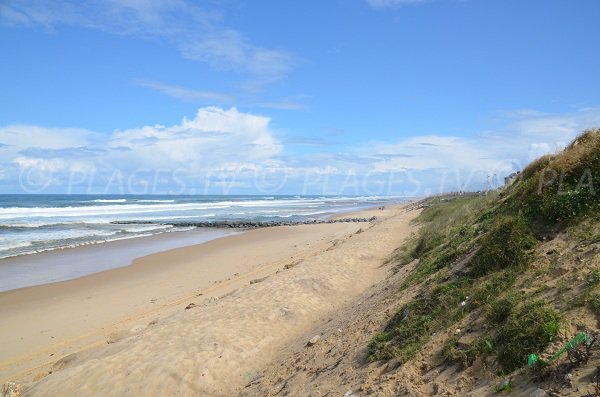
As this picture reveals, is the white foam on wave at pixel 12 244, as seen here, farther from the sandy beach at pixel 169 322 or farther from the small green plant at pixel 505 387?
the small green plant at pixel 505 387

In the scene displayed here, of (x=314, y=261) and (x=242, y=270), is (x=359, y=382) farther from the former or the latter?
(x=242, y=270)

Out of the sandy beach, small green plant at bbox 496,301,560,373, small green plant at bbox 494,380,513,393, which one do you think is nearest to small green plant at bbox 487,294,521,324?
small green plant at bbox 496,301,560,373

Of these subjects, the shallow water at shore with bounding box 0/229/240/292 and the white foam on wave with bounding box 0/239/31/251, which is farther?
the white foam on wave with bounding box 0/239/31/251

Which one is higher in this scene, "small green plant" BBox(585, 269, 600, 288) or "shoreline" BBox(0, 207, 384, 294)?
"small green plant" BBox(585, 269, 600, 288)

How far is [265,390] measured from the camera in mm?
5922

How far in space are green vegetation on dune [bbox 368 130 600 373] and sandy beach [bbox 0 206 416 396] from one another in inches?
103

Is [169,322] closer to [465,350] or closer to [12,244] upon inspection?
[465,350]

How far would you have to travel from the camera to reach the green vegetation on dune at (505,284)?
4121 millimetres

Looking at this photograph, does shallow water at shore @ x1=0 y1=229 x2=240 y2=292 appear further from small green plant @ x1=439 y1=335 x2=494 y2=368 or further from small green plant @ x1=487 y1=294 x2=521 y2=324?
small green plant @ x1=487 y1=294 x2=521 y2=324

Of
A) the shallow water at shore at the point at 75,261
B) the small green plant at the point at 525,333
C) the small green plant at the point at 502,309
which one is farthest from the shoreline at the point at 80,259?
the small green plant at the point at 525,333

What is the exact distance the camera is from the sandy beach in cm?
681

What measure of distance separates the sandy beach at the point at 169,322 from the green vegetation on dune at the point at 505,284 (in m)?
2.61

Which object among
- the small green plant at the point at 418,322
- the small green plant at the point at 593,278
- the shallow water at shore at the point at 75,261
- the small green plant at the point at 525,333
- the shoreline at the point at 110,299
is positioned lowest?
the shallow water at shore at the point at 75,261

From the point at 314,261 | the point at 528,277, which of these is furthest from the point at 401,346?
the point at 314,261
